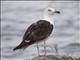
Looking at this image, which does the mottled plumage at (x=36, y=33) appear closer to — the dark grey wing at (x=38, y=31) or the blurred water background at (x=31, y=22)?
the dark grey wing at (x=38, y=31)

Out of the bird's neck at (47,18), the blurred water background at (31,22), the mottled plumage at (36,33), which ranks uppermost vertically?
the bird's neck at (47,18)

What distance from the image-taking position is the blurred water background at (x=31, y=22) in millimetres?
16856

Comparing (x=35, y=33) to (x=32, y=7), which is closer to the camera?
(x=35, y=33)

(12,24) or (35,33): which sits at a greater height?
(35,33)

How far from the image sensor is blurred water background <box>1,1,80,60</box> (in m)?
16.9

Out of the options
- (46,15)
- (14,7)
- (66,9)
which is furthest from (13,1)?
(46,15)

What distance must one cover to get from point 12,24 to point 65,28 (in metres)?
1.82

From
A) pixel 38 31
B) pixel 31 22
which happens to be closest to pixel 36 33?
pixel 38 31

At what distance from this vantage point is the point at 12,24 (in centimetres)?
1988

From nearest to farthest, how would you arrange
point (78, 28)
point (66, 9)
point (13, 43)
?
point (13, 43) → point (78, 28) → point (66, 9)

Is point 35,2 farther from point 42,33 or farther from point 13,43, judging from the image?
point 42,33

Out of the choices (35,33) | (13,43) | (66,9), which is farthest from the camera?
(66,9)

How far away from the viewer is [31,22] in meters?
19.0

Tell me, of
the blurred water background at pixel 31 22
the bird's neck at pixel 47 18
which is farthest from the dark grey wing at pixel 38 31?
the blurred water background at pixel 31 22
